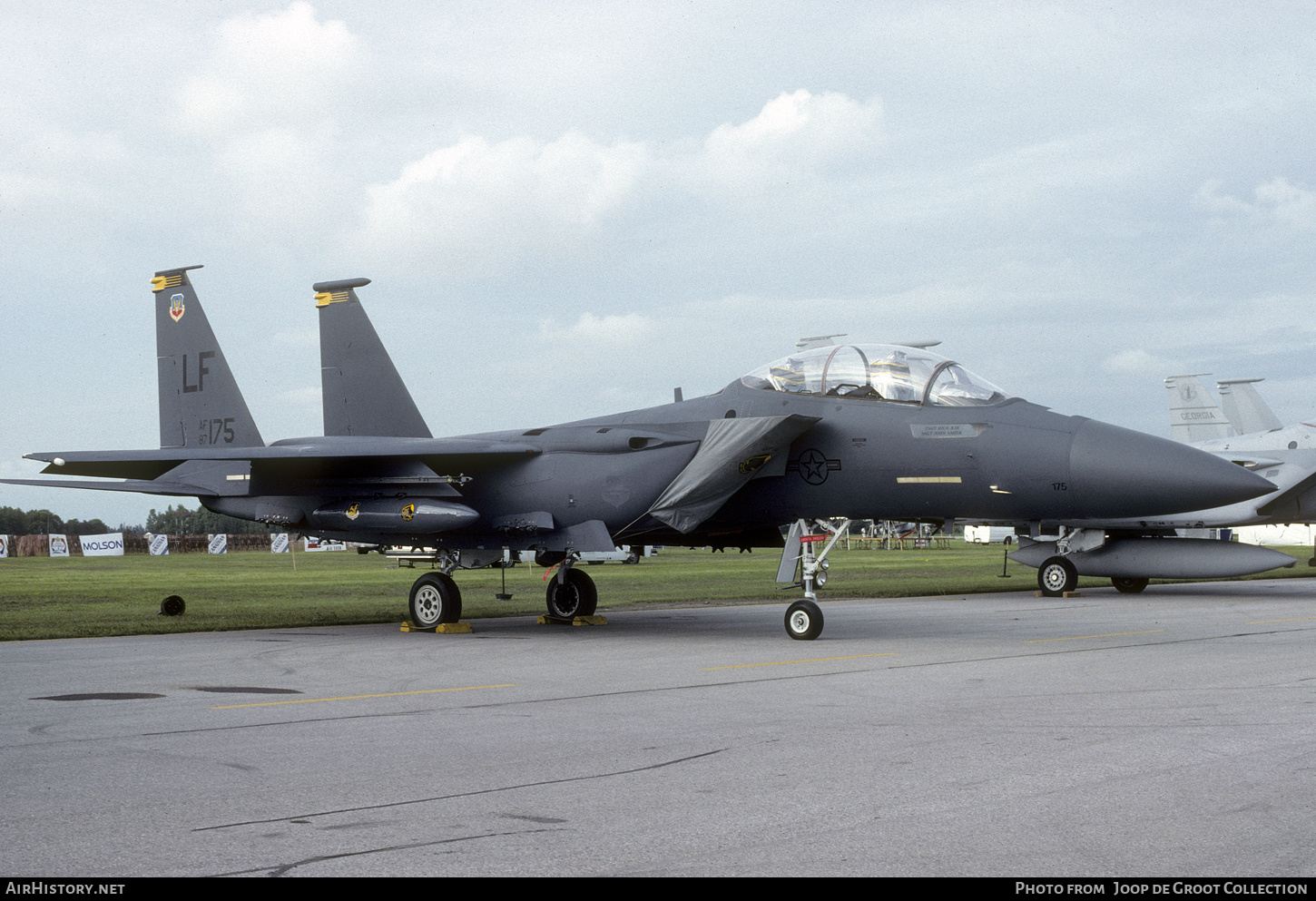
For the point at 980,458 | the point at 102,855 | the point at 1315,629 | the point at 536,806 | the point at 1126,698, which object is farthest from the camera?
the point at 1315,629

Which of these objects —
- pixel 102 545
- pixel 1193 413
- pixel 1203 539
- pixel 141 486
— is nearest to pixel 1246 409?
pixel 1193 413

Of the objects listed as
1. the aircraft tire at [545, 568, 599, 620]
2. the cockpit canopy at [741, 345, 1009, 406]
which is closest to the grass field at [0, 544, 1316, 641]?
the aircraft tire at [545, 568, 599, 620]

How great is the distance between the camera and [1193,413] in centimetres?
3681

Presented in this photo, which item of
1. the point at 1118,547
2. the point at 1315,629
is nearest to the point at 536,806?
the point at 1315,629

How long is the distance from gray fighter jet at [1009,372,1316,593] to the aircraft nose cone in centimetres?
988

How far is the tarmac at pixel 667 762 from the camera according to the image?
4070mm

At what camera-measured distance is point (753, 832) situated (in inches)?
172

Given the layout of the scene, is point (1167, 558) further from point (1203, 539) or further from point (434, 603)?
point (434, 603)

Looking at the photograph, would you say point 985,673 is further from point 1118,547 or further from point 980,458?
point 1118,547

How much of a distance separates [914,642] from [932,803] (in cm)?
746

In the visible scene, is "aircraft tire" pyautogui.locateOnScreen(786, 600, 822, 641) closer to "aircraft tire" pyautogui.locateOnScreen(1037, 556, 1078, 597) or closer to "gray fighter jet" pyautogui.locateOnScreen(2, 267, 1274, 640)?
"gray fighter jet" pyautogui.locateOnScreen(2, 267, 1274, 640)

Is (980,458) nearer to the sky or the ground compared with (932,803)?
nearer to the sky

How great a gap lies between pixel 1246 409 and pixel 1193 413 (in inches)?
85.3

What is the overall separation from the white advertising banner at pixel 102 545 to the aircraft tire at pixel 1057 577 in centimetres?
6134
